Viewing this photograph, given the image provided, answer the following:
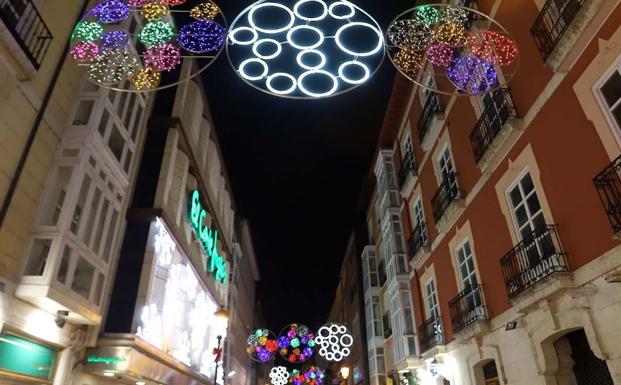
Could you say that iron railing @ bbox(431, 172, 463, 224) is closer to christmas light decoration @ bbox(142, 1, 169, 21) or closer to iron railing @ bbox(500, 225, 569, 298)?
iron railing @ bbox(500, 225, 569, 298)

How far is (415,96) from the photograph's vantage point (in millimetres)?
18844

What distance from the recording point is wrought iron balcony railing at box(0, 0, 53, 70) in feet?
27.0

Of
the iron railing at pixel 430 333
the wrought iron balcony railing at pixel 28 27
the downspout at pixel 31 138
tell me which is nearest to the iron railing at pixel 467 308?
the iron railing at pixel 430 333

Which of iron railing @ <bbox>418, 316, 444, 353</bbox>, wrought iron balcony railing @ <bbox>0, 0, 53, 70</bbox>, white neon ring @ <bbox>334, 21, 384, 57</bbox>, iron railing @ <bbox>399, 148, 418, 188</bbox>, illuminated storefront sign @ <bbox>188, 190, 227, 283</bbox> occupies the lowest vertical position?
iron railing @ <bbox>418, 316, 444, 353</bbox>

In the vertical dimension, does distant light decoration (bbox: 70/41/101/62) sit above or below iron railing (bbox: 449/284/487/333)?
above

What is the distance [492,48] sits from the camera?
312 inches

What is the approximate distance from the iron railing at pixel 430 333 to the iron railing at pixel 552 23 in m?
9.55

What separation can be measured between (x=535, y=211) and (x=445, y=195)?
5.02 m

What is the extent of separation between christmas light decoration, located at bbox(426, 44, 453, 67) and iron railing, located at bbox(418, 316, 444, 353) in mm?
9958

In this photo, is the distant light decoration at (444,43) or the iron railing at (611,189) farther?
the distant light decoration at (444,43)

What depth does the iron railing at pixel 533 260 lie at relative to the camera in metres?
8.28

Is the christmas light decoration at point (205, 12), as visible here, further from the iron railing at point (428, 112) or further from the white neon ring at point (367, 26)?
the iron railing at point (428, 112)

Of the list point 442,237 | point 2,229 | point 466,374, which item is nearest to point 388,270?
point 442,237

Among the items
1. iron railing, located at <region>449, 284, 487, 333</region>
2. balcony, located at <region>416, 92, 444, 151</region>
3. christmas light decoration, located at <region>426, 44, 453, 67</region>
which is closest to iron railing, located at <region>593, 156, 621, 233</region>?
christmas light decoration, located at <region>426, 44, 453, 67</region>
